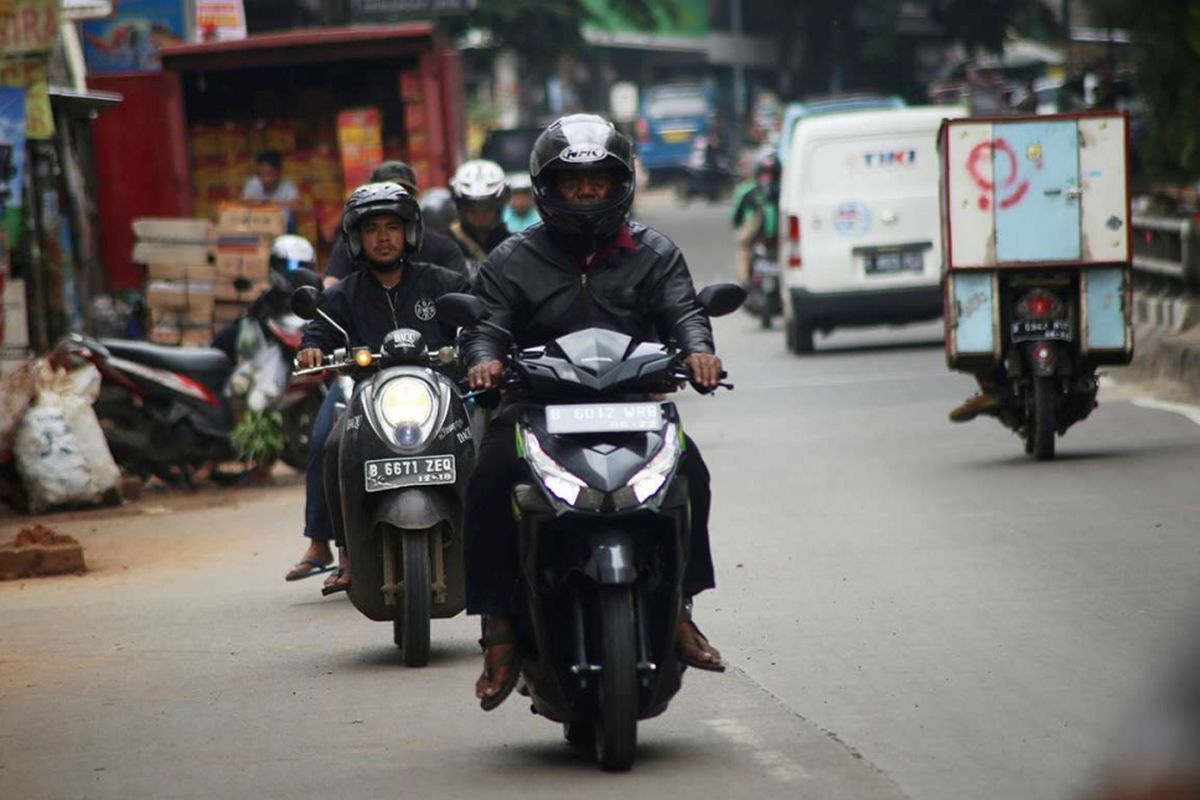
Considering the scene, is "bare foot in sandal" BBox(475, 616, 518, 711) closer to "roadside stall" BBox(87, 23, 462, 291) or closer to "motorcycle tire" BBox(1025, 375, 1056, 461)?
"motorcycle tire" BBox(1025, 375, 1056, 461)

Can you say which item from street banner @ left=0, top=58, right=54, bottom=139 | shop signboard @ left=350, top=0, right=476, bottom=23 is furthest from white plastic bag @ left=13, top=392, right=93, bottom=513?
shop signboard @ left=350, top=0, right=476, bottom=23

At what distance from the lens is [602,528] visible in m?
5.75

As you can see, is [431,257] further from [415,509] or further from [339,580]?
[415,509]

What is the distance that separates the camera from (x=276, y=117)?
77.8 ft

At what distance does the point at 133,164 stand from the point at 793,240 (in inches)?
261

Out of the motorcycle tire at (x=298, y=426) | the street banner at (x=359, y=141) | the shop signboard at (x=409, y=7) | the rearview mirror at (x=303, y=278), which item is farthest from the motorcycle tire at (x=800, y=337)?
the rearview mirror at (x=303, y=278)

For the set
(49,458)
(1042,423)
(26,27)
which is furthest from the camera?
(26,27)

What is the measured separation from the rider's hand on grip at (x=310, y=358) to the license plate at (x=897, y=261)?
1381 cm

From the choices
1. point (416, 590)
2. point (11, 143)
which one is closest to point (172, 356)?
point (11, 143)

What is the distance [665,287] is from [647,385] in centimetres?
51

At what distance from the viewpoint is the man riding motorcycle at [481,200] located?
37.5 feet

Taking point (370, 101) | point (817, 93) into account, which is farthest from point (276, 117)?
point (817, 93)

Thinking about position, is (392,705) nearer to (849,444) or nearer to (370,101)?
(849,444)

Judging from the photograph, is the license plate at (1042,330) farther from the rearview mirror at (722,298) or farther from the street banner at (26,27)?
the street banner at (26,27)
